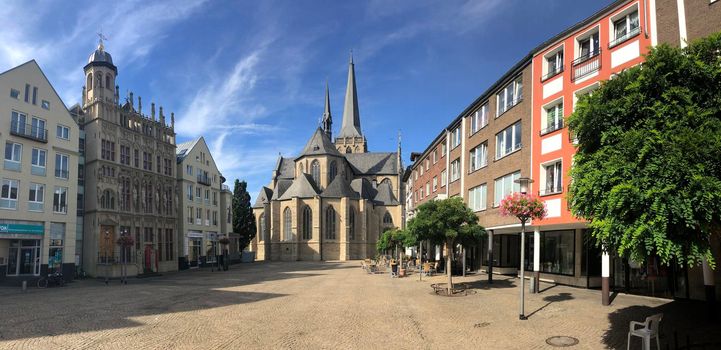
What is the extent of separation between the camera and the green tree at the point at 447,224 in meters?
21.5

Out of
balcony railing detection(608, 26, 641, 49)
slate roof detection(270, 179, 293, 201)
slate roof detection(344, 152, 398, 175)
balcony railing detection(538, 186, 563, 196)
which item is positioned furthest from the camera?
slate roof detection(344, 152, 398, 175)

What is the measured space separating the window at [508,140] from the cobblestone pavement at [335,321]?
7.05 metres

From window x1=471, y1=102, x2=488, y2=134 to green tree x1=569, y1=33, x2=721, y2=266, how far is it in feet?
60.1

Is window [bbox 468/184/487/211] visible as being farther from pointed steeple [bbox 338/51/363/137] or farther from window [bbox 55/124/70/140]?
pointed steeple [bbox 338/51/363/137]

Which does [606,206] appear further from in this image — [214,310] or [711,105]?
[214,310]

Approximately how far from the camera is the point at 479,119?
95.9 feet

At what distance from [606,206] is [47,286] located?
3168cm

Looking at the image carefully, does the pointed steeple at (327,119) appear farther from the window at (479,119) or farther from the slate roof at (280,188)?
the window at (479,119)

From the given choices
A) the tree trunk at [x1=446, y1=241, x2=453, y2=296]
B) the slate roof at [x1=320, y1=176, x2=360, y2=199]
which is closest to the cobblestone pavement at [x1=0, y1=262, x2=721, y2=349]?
the tree trunk at [x1=446, y1=241, x2=453, y2=296]

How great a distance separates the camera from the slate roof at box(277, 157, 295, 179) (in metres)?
96.9

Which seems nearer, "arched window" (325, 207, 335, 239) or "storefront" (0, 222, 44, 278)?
"storefront" (0, 222, 44, 278)

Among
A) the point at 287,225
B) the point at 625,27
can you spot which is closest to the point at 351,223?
the point at 287,225

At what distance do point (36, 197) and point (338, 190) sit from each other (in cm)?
4816

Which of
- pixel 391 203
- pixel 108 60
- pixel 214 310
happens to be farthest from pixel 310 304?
pixel 391 203
